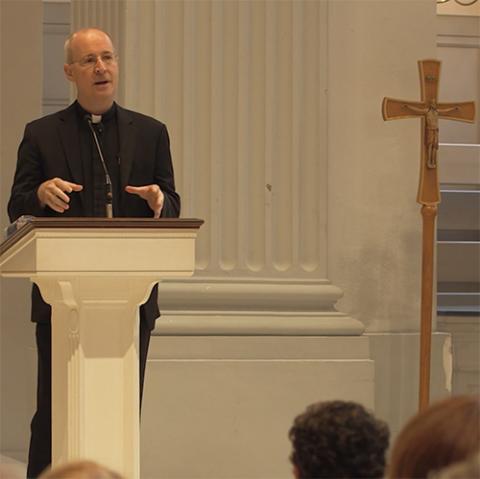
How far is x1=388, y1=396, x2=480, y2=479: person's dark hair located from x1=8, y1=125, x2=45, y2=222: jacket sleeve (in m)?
2.99

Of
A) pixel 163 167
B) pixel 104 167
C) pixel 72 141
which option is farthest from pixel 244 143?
pixel 104 167

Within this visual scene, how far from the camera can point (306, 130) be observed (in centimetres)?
764

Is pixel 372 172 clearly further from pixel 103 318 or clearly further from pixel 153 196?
pixel 103 318

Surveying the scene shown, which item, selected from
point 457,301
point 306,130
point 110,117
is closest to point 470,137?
point 457,301

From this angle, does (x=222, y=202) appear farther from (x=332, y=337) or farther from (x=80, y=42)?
(x=80, y=42)

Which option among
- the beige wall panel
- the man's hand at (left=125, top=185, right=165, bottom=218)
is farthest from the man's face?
the beige wall panel

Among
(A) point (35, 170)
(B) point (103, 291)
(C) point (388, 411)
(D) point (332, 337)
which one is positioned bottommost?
(C) point (388, 411)

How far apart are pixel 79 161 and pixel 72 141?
92mm

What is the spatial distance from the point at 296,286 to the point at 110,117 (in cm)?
253

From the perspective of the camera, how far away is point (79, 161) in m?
5.21

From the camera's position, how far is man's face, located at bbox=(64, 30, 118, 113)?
5.07 m

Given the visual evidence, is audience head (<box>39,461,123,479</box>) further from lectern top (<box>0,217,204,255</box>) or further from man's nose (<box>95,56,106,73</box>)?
man's nose (<box>95,56,106,73</box>)

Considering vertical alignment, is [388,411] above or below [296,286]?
below

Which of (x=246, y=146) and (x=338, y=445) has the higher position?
(x=246, y=146)
